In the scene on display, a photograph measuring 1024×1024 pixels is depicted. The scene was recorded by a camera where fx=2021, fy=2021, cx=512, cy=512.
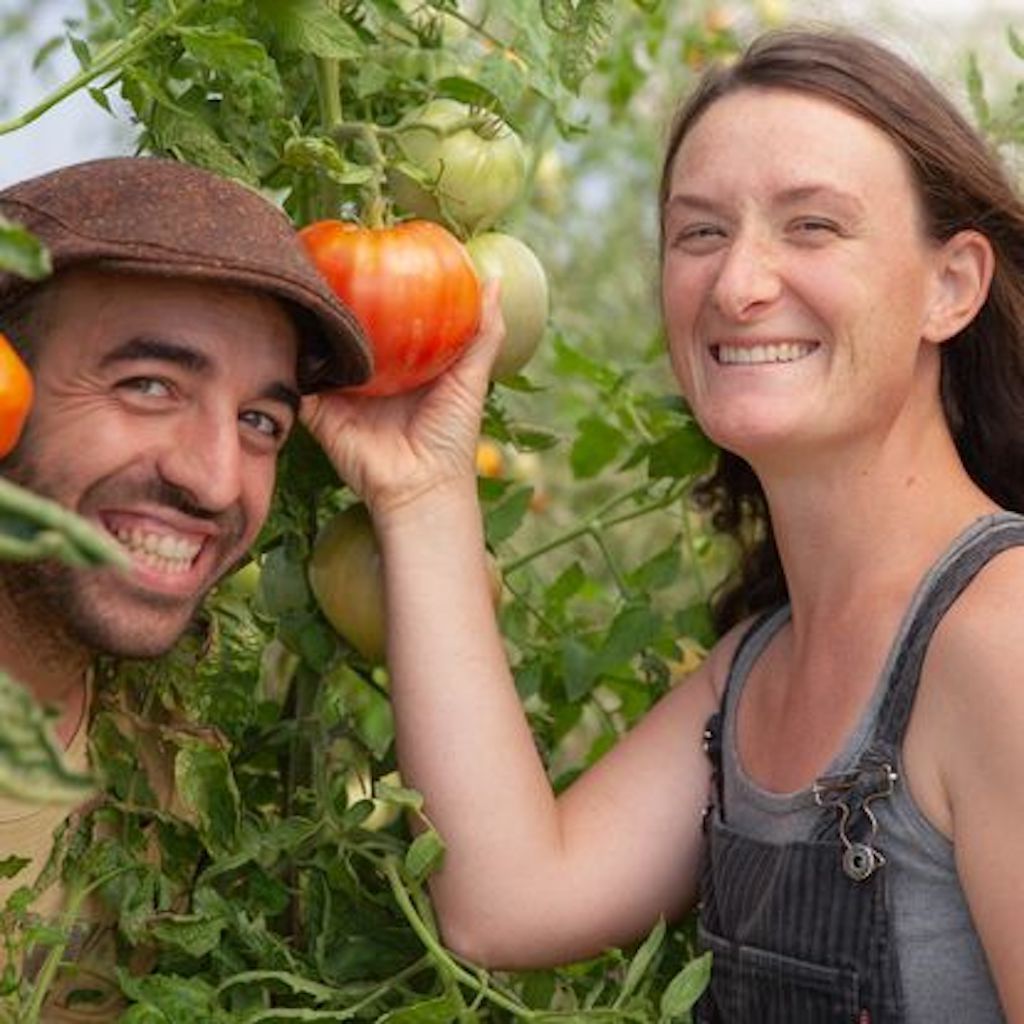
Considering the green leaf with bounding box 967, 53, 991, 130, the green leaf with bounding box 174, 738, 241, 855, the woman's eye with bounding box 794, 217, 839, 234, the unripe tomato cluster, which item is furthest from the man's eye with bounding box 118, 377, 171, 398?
the green leaf with bounding box 967, 53, 991, 130

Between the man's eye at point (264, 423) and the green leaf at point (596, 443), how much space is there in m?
0.60

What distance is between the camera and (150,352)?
4.24 feet

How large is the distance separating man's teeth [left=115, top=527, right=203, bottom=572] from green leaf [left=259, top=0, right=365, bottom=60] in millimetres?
346

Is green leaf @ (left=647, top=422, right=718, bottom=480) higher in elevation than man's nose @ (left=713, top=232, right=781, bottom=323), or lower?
lower

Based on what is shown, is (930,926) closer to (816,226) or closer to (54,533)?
(816,226)

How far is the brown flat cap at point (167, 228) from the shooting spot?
49.3 inches

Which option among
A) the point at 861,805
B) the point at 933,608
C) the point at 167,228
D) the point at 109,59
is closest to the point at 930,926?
the point at 861,805

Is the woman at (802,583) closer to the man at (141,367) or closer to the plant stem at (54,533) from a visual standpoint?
the man at (141,367)

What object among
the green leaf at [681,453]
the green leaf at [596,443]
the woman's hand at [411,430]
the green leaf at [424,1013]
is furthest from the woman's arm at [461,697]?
the green leaf at [596,443]

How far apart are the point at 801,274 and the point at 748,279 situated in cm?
4

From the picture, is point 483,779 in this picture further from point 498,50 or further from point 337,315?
point 498,50

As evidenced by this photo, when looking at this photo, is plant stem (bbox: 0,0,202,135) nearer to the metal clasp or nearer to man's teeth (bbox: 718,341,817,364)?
man's teeth (bbox: 718,341,817,364)

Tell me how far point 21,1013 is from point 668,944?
2.16 ft

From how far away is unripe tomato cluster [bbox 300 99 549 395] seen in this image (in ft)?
4.50
